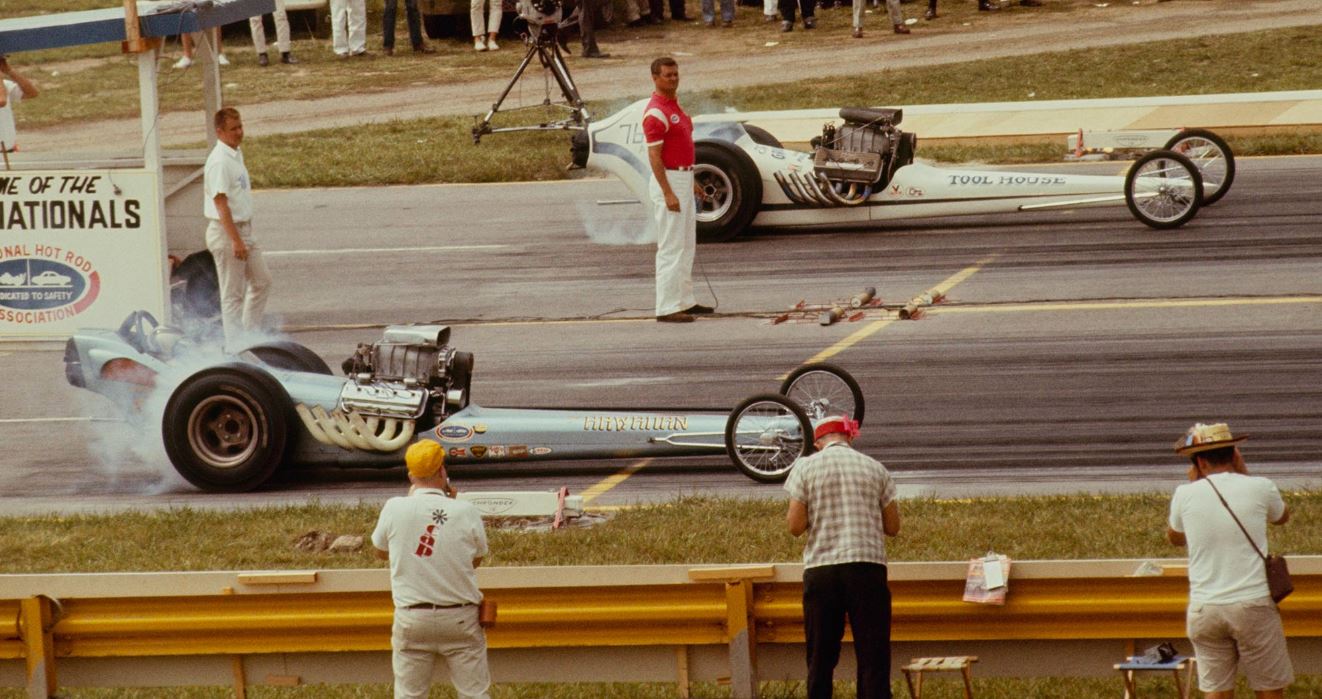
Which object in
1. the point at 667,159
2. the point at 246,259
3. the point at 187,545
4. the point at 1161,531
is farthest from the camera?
the point at 667,159

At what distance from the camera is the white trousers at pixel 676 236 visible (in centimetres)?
1430

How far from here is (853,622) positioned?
740 cm

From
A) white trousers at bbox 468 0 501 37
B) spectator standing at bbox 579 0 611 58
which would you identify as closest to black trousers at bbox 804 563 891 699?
spectator standing at bbox 579 0 611 58

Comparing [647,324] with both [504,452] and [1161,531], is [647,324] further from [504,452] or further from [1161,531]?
[1161,531]

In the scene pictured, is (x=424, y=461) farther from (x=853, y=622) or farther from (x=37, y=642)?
(x=37, y=642)

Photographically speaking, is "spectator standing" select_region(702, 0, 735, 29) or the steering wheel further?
"spectator standing" select_region(702, 0, 735, 29)

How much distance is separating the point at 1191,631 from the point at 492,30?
24409mm

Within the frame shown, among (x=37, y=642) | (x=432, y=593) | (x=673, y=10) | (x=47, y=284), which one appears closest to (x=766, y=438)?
(x=432, y=593)

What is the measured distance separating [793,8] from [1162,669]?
2368 cm

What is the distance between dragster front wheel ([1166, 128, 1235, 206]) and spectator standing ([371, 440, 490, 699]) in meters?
11.4

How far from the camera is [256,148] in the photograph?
24.4 meters

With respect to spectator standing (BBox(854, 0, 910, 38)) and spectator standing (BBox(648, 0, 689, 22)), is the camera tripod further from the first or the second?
spectator standing (BBox(648, 0, 689, 22))

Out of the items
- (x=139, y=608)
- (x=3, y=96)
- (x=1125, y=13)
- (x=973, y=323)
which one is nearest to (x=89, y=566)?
(x=139, y=608)

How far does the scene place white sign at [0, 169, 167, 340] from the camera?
12539 mm
